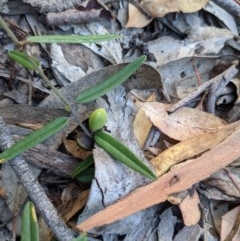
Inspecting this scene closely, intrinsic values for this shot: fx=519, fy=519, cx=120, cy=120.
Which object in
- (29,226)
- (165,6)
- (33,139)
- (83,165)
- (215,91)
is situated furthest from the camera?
(165,6)

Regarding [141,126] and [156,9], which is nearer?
[141,126]

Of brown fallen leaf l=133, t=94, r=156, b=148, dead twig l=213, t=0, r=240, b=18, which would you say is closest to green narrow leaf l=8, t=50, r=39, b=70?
brown fallen leaf l=133, t=94, r=156, b=148

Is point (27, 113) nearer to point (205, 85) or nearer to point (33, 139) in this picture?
point (33, 139)

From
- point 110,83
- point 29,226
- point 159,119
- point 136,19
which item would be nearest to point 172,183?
point 159,119

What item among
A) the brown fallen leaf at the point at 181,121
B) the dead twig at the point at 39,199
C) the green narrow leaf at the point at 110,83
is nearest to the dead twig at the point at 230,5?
the brown fallen leaf at the point at 181,121

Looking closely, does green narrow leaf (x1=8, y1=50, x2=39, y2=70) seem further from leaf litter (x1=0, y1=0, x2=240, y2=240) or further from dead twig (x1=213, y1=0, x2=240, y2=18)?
dead twig (x1=213, y1=0, x2=240, y2=18)

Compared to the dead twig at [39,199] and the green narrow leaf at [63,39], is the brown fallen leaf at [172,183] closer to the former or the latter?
the dead twig at [39,199]
